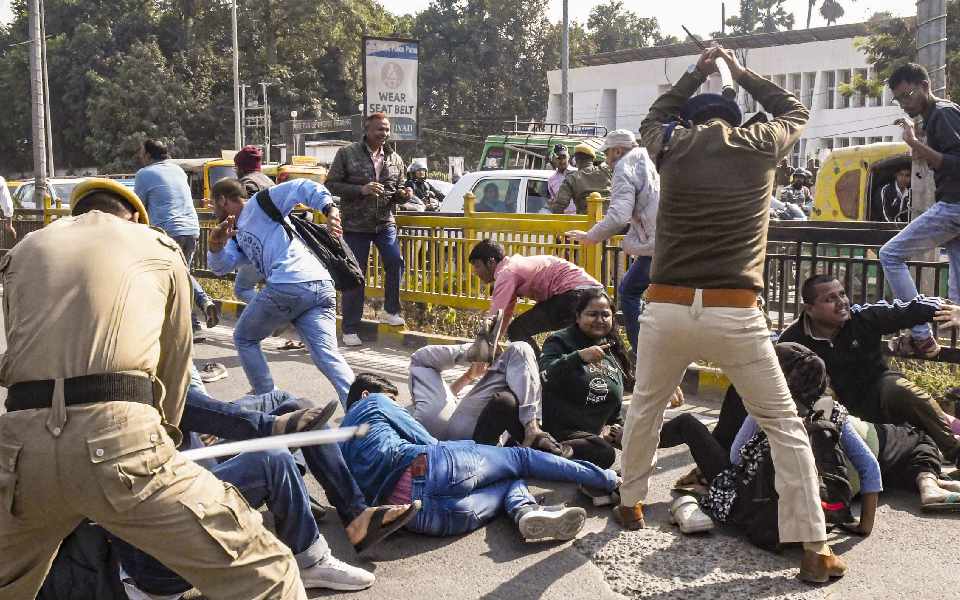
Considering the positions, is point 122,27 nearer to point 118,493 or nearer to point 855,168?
point 855,168

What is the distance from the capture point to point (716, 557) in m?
4.48

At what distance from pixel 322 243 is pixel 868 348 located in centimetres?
333

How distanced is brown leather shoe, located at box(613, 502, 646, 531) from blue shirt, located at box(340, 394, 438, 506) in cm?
94

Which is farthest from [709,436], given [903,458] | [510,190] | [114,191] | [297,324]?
[510,190]

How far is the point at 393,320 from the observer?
33.8 ft

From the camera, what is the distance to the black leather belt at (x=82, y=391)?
2.69 m

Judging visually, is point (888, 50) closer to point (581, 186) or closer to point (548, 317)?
point (581, 186)

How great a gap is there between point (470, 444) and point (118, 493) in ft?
8.23

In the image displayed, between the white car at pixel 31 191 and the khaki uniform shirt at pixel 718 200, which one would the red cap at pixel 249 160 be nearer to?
the khaki uniform shirt at pixel 718 200

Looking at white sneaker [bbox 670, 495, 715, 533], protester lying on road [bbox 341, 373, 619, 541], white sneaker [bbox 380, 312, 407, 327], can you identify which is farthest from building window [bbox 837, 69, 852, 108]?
protester lying on road [bbox 341, 373, 619, 541]

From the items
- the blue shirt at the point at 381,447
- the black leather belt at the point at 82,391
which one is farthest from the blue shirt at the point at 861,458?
the black leather belt at the point at 82,391

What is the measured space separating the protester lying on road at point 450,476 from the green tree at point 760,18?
76.1 meters

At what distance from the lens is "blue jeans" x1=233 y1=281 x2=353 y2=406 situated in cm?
640

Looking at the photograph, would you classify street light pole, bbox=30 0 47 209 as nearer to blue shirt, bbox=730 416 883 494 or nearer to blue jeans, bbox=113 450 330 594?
blue jeans, bbox=113 450 330 594
